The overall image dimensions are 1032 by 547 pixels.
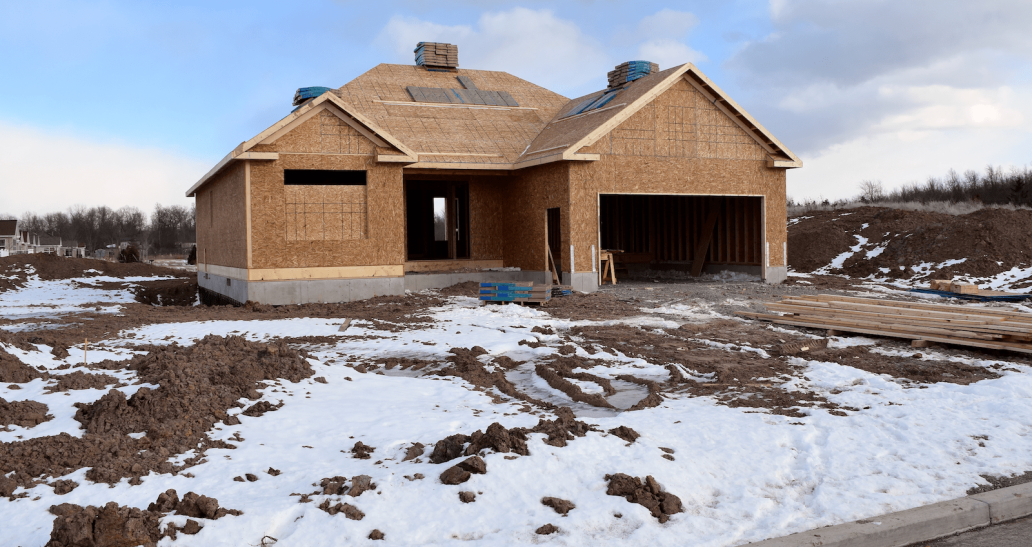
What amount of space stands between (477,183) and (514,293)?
21.6 feet

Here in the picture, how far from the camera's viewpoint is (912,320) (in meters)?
11.9

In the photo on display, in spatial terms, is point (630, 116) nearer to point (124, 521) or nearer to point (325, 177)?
point (325, 177)

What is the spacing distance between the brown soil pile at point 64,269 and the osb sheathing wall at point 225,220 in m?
10.2

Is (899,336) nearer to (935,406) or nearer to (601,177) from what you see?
(935,406)

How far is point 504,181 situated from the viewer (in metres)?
22.2

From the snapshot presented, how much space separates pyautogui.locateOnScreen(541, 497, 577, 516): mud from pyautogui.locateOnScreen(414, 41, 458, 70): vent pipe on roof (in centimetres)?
2388

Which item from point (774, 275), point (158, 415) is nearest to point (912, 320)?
point (774, 275)

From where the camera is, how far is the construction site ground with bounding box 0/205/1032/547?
454cm

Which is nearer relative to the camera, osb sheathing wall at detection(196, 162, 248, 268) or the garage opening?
osb sheathing wall at detection(196, 162, 248, 268)

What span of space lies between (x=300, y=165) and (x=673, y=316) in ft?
30.2

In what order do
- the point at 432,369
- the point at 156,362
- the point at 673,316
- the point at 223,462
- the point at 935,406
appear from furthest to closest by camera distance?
the point at 673,316, the point at 432,369, the point at 156,362, the point at 935,406, the point at 223,462

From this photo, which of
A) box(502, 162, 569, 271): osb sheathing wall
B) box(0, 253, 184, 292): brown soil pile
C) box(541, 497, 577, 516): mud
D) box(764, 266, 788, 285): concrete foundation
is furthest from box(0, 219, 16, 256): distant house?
box(541, 497, 577, 516): mud

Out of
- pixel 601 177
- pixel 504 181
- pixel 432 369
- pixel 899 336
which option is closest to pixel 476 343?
pixel 432 369

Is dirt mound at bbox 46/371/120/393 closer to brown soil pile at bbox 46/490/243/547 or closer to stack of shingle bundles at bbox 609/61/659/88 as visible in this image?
brown soil pile at bbox 46/490/243/547
